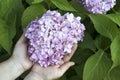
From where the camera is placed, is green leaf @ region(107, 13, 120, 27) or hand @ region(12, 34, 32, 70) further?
hand @ region(12, 34, 32, 70)

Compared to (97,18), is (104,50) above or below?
below

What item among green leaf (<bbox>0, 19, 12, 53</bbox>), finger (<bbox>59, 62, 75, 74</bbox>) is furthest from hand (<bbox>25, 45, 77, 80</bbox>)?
green leaf (<bbox>0, 19, 12, 53</bbox>)

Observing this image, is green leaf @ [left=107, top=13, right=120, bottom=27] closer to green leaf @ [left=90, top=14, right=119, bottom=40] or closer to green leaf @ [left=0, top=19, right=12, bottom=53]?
green leaf @ [left=90, top=14, right=119, bottom=40]

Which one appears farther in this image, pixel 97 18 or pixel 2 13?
pixel 2 13

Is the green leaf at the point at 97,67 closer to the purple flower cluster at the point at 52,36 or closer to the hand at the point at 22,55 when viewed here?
the purple flower cluster at the point at 52,36

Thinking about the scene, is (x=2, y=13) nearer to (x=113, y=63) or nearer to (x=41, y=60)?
Result: (x=41, y=60)

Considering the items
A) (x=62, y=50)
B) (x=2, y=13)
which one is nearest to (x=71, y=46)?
→ (x=62, y=50)
